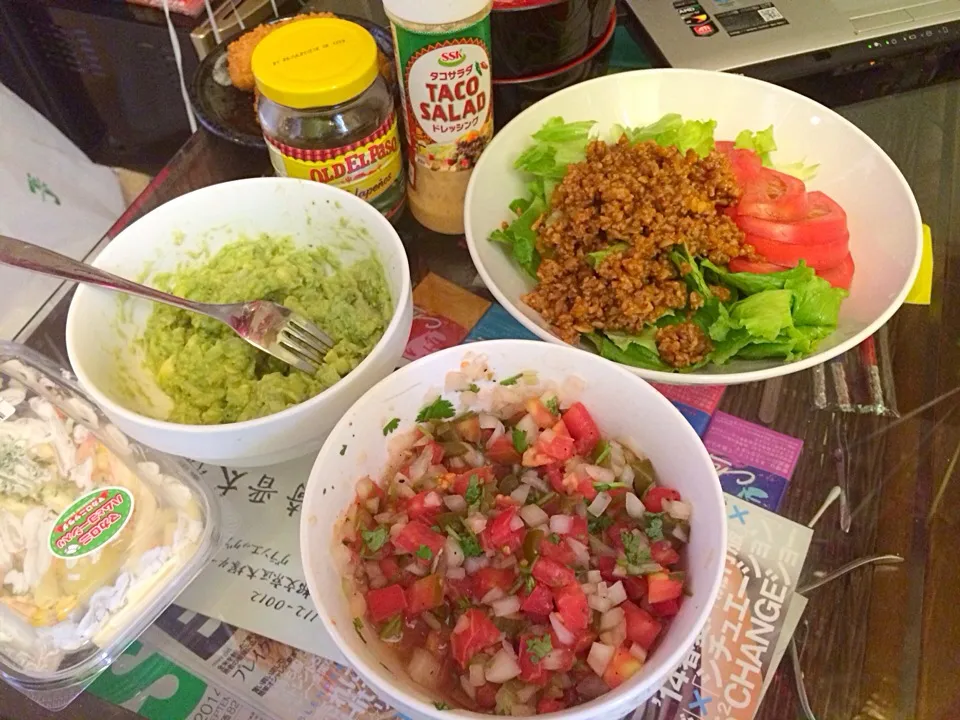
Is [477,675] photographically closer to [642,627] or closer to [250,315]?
[642,627]

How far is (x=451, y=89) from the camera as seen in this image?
39.8 inches

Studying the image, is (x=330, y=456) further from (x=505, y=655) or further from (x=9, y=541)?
(x=9, y=541)

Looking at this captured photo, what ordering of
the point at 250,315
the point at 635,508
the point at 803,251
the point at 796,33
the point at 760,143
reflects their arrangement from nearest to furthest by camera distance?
the point at 635,508
the point at 250,315
the point at 803,251
the point at 760,143
the point at 796,33

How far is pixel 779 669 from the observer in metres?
0.85

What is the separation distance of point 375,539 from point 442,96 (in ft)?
1.94

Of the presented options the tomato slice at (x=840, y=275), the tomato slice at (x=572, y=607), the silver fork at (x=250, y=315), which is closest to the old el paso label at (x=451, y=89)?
the silver fork at (x=250, y=315)

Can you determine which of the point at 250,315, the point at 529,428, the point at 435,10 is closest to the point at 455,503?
the point at 529,428

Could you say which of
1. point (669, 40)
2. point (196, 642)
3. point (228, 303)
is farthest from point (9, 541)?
point (669, 40)

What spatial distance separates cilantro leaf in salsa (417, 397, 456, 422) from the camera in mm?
912

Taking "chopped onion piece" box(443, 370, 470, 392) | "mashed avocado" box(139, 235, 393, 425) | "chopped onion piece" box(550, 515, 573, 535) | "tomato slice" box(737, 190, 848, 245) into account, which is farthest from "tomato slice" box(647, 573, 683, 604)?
"tomato slice" box(737, 190, 848, 245)

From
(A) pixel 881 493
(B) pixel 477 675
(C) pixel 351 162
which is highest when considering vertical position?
(C) pixel 351 162

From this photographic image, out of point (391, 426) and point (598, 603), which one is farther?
point (391, 426)

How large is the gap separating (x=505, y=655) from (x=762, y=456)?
1.52 feet

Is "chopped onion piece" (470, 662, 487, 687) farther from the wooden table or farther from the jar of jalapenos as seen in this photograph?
the jar of jalapenos
